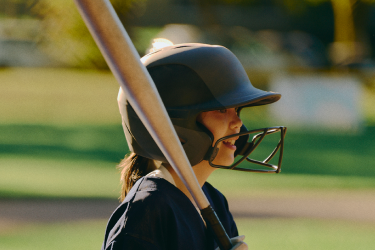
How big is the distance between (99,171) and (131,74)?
8369 millimetres

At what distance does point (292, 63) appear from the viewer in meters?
27.3

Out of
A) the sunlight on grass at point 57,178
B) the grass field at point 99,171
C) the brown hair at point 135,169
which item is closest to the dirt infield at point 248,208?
the grass field at point 99,171

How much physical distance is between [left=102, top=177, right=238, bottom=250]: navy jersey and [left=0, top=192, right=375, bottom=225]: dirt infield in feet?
15.2

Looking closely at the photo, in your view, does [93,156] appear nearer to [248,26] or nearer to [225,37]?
[225,37]

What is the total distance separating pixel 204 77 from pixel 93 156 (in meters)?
9.64

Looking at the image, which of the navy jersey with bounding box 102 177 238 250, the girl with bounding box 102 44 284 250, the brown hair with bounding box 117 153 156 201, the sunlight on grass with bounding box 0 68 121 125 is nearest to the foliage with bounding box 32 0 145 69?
the sunlight on grass with bounding box 0 68 121 125

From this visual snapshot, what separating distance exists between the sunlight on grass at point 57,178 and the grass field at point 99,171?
16 mm

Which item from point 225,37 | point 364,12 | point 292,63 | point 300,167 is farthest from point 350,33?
point 300,167

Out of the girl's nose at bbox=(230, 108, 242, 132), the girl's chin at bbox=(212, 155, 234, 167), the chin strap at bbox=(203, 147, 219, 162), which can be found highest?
the girl's nose at bbox=(230, 108, 242, 132)

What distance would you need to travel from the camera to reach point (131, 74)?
1.29 m

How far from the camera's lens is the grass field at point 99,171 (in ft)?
18.5

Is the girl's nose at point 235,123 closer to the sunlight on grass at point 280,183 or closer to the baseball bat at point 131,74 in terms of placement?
the baseball bat at point 131,74

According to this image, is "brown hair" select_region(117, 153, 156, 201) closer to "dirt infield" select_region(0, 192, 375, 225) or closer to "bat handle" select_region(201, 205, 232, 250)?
"bat handle" select_region(201, 205, 232, 250)

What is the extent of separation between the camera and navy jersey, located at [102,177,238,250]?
1.55 metres
